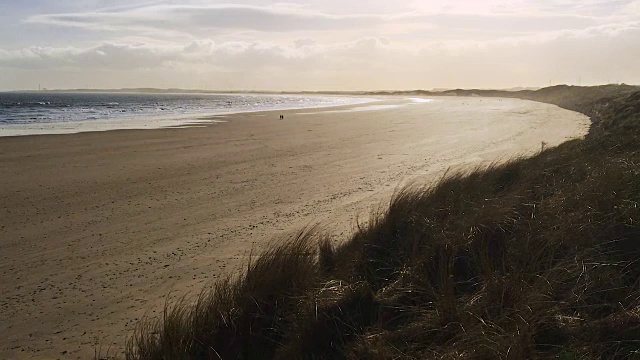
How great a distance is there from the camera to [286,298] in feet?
14.6

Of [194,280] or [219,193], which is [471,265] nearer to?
[194,280]

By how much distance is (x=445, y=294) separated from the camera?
414 centimetres

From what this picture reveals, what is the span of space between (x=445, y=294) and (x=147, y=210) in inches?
262

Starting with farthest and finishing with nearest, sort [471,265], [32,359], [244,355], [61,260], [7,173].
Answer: [7,173] → [61,260] → [471,265] → [32,359] → [244,355]

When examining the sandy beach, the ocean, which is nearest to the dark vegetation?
the sandy beach

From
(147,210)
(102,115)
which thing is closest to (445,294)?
(147,210)

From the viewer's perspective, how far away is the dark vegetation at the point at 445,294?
357cm

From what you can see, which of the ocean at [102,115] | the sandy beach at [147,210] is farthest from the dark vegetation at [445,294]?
the ocean at [102,115]

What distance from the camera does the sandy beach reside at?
17.4 ft

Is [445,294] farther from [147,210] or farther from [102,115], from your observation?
[102,115]

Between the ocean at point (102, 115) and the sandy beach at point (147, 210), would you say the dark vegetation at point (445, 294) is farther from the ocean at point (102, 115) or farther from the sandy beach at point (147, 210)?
the ocean at point (102, 115)

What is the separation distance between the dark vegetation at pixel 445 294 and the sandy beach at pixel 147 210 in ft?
3.64

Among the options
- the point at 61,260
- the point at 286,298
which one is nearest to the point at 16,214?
the point at 61,260

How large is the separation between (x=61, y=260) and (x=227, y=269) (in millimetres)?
2204
